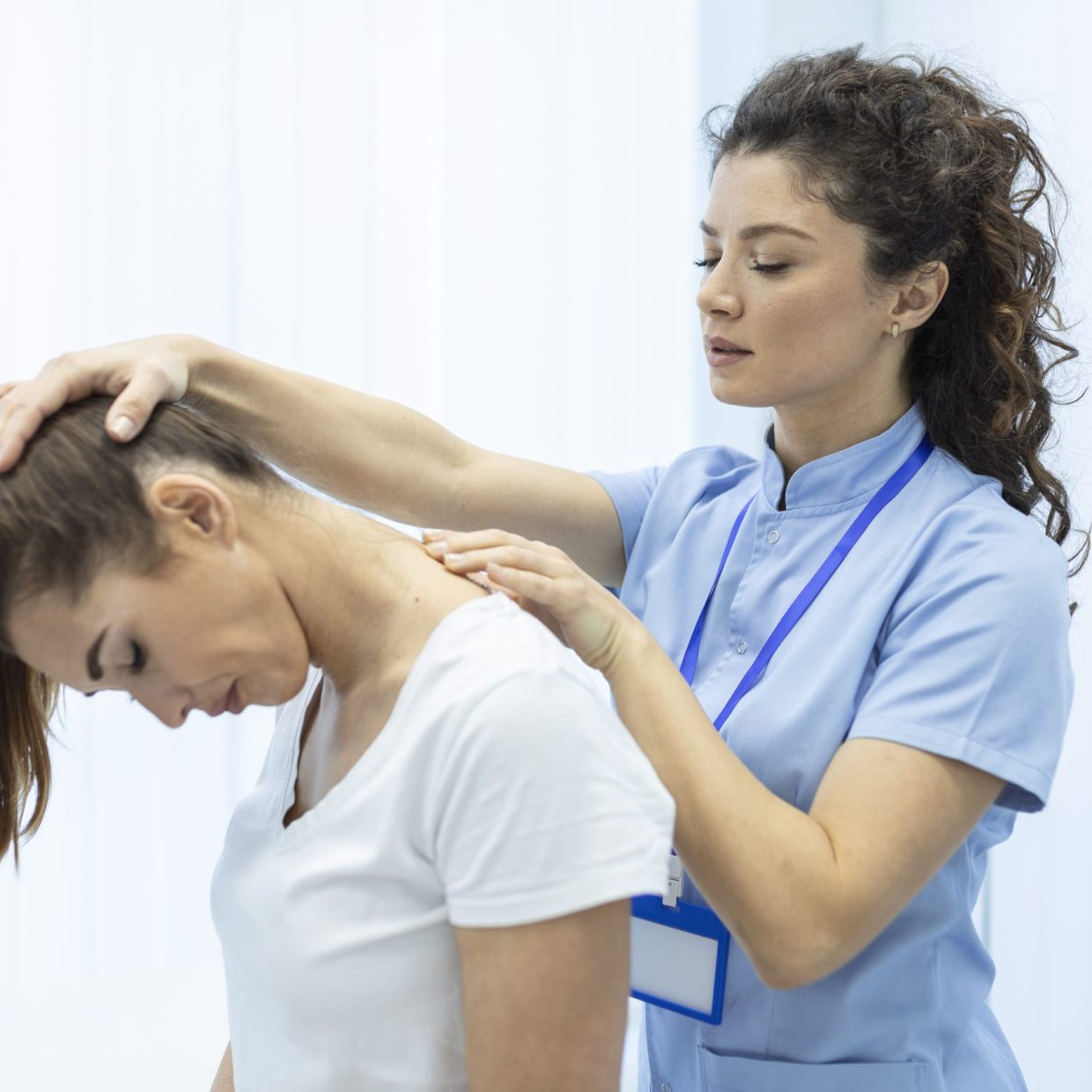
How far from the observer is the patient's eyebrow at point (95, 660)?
3.42ft

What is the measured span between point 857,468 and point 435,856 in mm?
684

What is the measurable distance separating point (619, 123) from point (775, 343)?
1.86 metres

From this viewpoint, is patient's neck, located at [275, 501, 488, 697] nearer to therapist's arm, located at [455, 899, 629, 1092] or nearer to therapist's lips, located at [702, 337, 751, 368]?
therapist's arm, located at [455, 899, 629, 1092]

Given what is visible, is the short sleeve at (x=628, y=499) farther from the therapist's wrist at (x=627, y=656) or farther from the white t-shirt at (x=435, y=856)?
the white t-shirt at (x=435, y=856)

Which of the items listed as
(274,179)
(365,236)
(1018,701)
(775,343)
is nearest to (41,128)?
(274,179)

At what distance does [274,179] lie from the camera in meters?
2.80

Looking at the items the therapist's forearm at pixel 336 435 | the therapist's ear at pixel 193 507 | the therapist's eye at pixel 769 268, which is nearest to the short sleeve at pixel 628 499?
the therapist's forearm at pixel 336 435

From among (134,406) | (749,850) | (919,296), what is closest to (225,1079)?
(749,850)

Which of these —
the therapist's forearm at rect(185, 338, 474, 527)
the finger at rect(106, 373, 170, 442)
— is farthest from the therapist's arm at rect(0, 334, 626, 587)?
the finger at rect(106, 373, 170, 442)

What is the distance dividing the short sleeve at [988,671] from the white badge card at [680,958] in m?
0.26

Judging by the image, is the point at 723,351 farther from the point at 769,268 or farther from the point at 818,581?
the point at 818,581

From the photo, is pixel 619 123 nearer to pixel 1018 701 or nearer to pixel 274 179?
pixel 274 179

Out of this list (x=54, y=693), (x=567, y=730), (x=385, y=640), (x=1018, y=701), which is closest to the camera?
(x=567, y=730)

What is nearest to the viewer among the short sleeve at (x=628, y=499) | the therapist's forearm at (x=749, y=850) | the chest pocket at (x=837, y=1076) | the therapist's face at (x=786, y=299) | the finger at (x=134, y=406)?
the finger at (x=134, y=406)
